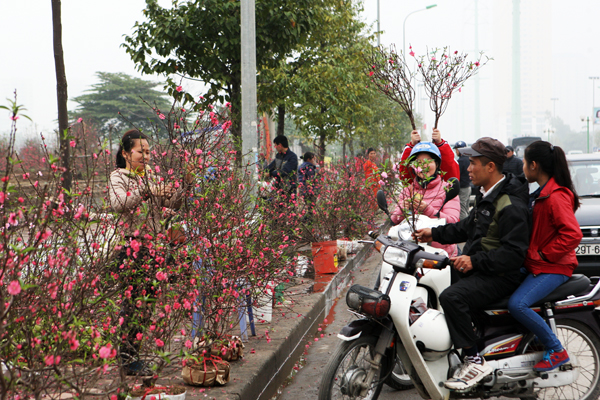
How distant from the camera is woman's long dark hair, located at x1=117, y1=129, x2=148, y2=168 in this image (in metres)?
4.12

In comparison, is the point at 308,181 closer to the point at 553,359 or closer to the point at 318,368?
the point at 318,368

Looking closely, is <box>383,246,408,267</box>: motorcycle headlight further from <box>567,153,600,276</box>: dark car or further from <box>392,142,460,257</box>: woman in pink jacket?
<box>567,153,600,276</box>: dark car

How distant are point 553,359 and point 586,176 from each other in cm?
539

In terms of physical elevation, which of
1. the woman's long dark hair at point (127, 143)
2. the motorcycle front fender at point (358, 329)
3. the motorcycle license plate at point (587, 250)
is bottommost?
the motorcycle front fender at point (358, 329)

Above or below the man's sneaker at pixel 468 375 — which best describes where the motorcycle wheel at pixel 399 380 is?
below

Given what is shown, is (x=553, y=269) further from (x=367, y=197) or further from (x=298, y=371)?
(x=367, y=197)

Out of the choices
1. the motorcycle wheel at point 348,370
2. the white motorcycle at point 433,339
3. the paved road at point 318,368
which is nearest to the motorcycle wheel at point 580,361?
the white motorcycle at point 433,339

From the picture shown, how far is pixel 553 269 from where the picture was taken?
3.70 meters

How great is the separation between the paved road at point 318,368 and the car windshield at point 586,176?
3.63 meters

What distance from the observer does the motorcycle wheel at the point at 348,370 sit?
3.50 m

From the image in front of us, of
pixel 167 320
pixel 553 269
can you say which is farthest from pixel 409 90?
pixel 167 320

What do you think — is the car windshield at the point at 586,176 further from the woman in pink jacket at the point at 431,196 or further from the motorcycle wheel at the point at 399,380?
the motorcycle wheel at the point at 399,380

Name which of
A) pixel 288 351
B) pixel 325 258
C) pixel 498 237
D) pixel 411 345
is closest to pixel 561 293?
pixel 498 237

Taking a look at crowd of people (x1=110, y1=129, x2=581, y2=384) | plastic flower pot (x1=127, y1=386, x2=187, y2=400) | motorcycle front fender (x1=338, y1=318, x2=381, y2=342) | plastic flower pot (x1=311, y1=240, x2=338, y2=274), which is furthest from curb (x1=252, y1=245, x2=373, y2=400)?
crowd of people (x1=110, y1=129, x2=581, y2=384)
